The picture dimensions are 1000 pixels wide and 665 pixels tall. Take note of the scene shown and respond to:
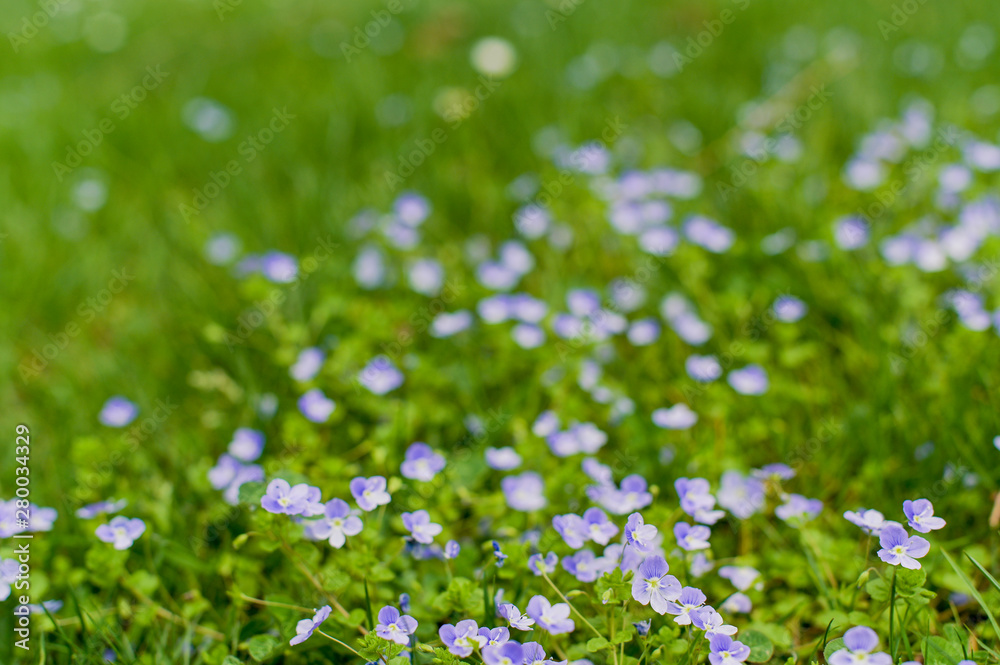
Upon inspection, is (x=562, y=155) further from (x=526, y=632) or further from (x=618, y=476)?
(x=526, y=632)

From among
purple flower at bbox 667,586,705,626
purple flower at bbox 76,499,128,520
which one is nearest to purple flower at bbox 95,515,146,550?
purple flower at bbox 76,499,128,520

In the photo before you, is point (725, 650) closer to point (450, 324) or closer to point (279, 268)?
point (450, 324)

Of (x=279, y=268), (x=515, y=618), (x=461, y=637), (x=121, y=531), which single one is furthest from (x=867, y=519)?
(x=279, y=268)

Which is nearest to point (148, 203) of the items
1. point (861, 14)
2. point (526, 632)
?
point (526, 632)

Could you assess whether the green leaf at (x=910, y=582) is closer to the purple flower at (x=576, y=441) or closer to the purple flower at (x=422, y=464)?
the purple flower at (x=576, y=441)

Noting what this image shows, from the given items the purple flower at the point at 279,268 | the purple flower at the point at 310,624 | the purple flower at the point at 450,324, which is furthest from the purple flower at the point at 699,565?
the purple flower at the point at 279,268

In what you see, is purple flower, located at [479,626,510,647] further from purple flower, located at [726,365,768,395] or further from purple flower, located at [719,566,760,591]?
purple flower, located at [726,365,768,395]
